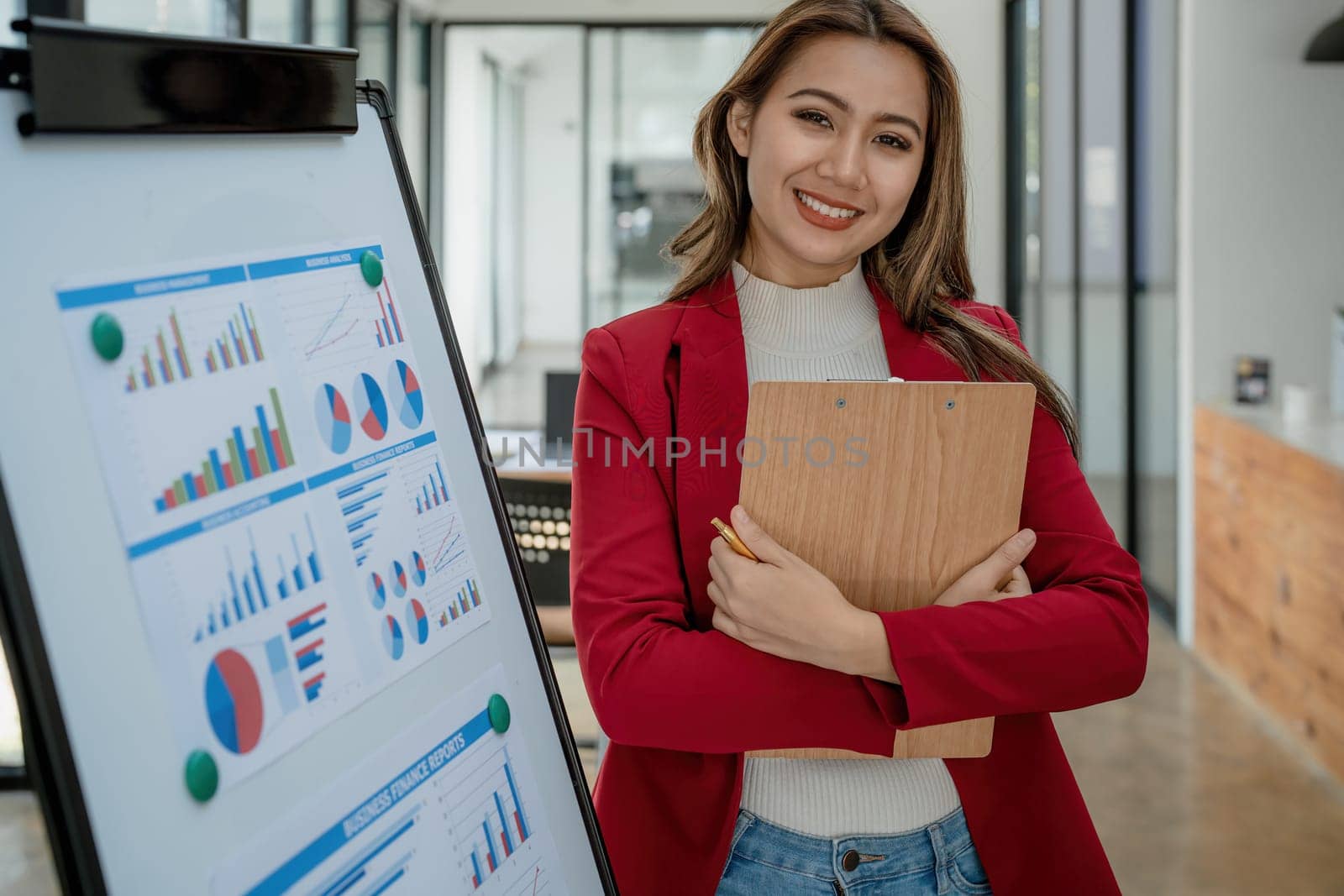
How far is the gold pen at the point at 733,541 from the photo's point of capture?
104 centimetres

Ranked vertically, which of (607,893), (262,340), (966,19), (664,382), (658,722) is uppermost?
(966,19)

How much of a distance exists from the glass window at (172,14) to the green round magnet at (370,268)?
235 cm

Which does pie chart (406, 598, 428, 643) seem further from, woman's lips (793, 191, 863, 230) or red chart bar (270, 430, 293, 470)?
woman's lips (793, 191, 863, 230)

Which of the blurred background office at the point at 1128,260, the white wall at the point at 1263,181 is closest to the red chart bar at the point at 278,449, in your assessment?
the blurred background office at the point at 1128,260

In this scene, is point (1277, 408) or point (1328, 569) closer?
point (1328, 569)

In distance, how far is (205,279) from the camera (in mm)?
763

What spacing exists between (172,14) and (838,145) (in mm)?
3491

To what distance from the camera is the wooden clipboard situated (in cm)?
100

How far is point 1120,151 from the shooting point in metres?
5.08

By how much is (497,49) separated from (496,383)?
220 centimetres

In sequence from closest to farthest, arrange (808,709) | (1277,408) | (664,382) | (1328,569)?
(808,709) → (664,382) → (1328,569) → (1277,408)

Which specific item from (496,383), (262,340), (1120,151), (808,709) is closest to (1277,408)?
(1120,151)

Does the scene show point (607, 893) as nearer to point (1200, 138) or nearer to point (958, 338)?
point (958, 338)

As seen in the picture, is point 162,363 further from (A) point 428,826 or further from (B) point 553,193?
(B) point 553,193
